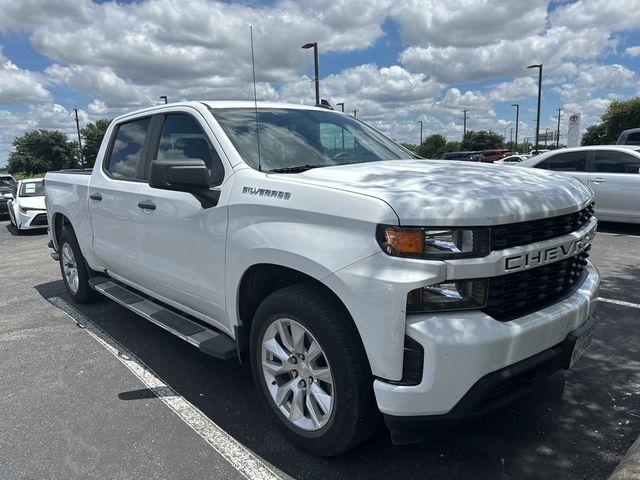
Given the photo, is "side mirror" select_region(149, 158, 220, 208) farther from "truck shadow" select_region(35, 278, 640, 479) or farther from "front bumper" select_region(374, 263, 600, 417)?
"front bumper" select_region(374, 263, 600, 417)

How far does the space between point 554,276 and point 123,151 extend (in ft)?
12.3

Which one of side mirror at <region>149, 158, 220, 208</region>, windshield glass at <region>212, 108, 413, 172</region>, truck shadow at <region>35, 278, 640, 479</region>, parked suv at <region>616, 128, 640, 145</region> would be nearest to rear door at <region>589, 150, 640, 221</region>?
parked suv at <region>616, 128, 640, 145</region>

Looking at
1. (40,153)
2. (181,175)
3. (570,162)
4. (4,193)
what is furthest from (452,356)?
(40,153)

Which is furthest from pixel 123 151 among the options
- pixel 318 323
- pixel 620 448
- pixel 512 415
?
pixel 620 448

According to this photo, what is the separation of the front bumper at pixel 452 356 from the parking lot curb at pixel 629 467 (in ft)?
2.10

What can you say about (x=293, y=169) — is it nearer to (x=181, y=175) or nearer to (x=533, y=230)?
(x=181, y=175)

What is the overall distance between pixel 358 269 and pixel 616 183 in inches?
349

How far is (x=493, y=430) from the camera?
9.74ft

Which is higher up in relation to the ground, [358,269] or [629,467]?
[358,269]

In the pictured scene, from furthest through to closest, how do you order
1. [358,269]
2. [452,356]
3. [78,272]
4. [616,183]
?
[616,183]
[78,272]
[358,269]
[452,356]

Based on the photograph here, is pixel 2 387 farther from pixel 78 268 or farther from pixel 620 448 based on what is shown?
pixel 620 448

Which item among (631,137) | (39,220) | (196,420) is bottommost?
(39,220)

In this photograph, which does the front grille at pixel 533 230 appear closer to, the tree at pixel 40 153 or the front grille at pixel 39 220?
the front grille at pixel 39 220

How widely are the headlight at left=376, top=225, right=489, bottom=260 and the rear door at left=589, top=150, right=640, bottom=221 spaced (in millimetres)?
8505
